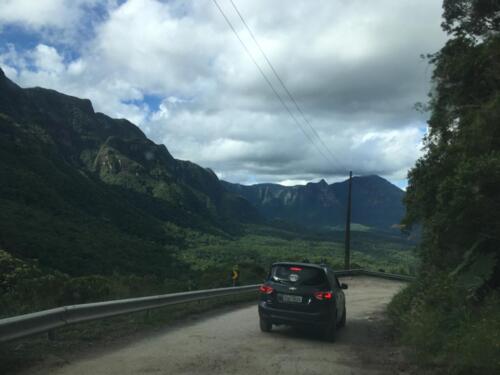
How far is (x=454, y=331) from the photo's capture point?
300 inches

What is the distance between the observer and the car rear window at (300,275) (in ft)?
33.1

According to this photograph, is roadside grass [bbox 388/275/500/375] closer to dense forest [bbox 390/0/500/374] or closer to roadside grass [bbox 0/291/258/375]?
dense forest [bbox 390/0/500/374]

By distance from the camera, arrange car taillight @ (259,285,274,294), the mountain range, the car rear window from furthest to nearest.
→ the mountain range < car taillight @ (259,285,274,294) < the car rear window

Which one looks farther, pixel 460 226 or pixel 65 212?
pixel 65 212

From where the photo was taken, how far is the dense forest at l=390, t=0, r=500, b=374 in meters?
7.12

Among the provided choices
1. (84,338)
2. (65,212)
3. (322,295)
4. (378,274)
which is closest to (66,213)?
(65,212)

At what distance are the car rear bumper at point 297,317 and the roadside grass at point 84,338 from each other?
8.16 feet

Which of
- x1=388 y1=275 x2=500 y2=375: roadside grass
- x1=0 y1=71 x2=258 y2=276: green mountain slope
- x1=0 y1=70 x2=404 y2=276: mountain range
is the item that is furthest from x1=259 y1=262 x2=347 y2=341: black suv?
x1=0 y1=71 x2=258 y2=276: green mountain slope

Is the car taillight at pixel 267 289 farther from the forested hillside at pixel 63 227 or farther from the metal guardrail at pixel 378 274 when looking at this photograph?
the metal guardrail at pixel 378 274

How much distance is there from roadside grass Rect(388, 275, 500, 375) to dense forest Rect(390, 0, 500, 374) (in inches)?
0.6

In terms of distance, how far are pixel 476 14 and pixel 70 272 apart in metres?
54.9

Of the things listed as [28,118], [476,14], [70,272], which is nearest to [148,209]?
[28,118]

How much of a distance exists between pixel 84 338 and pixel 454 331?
6495mm

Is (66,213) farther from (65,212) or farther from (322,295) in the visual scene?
(322,295)
